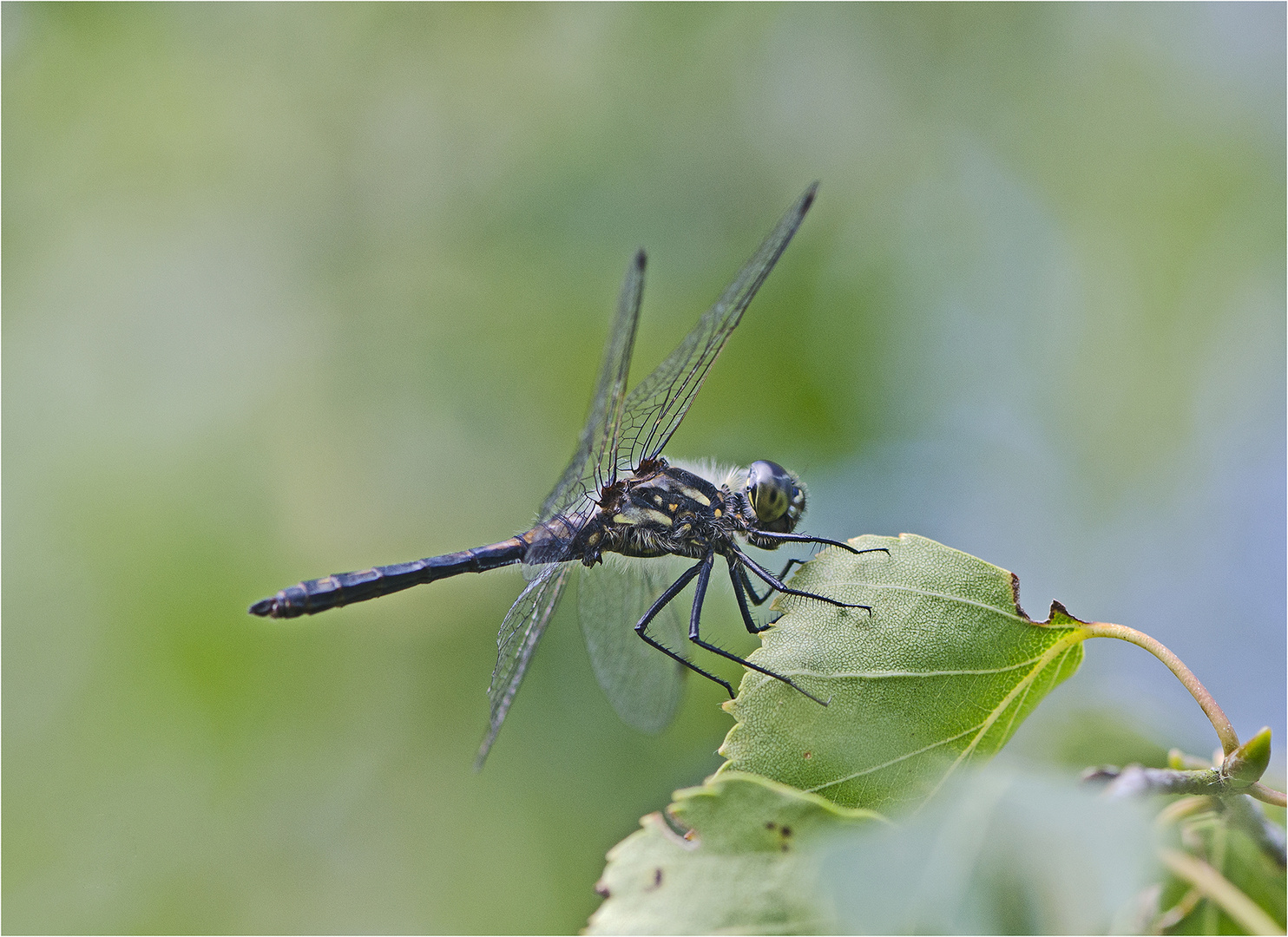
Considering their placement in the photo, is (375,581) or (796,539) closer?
(796,539)

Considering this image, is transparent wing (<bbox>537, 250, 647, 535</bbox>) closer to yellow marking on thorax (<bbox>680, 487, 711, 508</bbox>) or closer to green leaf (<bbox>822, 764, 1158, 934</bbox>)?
yellow marking on thorax (<bbox>680, 487, 711, 508</bbox>)

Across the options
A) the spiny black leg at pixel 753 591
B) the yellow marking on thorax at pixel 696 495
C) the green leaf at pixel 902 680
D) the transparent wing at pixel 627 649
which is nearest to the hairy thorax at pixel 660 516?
the yellow marking on thorax at pixel 696 495

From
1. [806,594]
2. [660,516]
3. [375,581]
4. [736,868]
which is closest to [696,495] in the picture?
[660,516]

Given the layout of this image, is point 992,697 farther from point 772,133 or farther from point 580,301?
point 772,133

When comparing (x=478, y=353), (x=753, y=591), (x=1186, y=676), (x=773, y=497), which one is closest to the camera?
(x=1186, y=676)

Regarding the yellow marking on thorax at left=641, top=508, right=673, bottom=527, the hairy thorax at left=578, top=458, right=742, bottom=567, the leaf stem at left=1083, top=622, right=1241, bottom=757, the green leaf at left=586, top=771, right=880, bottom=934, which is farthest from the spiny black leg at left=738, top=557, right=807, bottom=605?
the green leaf at left=586, top=771, right=880, bottom=934

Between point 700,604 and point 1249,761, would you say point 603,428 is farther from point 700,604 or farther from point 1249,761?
point 1249,761
